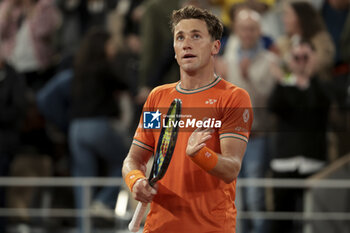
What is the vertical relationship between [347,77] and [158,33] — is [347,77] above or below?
below

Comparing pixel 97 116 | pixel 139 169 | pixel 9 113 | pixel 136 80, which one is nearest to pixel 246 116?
pixel 139 169

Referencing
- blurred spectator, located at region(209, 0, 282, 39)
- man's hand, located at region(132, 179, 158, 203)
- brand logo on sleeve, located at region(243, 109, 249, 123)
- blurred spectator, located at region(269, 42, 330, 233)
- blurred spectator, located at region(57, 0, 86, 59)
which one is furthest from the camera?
blurred spectator, located at region(57, 0, 86, 59)

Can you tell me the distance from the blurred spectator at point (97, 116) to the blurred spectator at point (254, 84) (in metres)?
1.36

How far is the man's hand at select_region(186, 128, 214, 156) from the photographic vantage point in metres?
3.26

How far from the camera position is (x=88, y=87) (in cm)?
761

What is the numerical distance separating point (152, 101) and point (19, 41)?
5403 millimetres

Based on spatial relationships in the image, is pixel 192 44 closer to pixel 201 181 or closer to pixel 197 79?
pixel 197 79

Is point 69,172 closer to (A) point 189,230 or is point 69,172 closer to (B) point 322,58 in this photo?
(B) point 322,58

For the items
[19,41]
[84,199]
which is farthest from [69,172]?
[19,41]

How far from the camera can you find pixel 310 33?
23.3 feet

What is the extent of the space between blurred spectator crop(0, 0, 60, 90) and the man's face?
5.43 m

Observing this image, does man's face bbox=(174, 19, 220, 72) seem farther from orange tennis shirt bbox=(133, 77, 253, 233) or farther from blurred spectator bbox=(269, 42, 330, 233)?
blurred spectator bbox=(269, 42, 330, 233)

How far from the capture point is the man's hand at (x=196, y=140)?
3256mm

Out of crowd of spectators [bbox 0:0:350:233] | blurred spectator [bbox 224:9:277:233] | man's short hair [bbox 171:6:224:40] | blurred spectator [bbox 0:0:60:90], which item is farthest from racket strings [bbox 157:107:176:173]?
blurred spectator [bbox 0:0:60:90]
